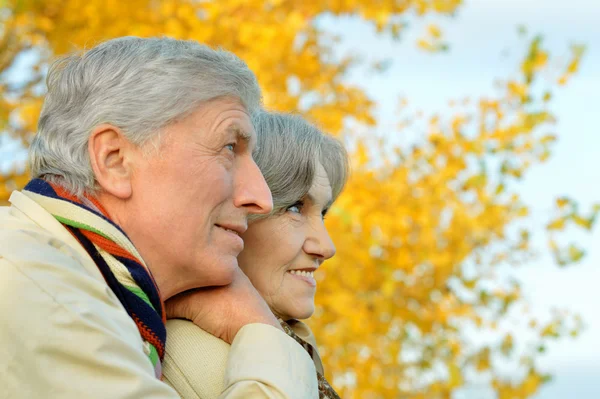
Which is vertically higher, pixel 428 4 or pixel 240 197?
pixel 428 4

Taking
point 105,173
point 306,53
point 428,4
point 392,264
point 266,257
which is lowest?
point 105,173

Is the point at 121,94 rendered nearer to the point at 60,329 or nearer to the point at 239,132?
the point at 239,132

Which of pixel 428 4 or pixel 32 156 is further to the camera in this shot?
pixel 428 4

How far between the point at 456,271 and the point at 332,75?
193 centimetres

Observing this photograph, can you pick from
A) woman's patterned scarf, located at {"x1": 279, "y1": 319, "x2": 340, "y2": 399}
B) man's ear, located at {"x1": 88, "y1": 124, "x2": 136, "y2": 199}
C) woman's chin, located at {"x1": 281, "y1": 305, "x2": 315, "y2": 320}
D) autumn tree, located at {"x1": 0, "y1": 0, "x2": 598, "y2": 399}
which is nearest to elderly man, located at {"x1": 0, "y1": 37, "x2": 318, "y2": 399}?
man's ear, located at {"x1": 88, "y1": 124, "x2": 136, "y2": 199}

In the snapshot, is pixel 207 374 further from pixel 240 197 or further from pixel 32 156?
pixel 32 156

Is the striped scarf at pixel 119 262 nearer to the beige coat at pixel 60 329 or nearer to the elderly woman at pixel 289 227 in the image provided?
the beige coat at pixel 60 329

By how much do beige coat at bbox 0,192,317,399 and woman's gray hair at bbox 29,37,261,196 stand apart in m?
0.32

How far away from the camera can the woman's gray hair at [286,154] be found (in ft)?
8.40

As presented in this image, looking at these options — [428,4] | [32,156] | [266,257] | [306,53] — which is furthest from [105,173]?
[428,4]

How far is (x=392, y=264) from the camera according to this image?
7145 mm

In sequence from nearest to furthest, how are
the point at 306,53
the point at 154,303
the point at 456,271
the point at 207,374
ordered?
the point at 154,303 < the point at 207,374 < the point at 306,53 < the point at 456,271

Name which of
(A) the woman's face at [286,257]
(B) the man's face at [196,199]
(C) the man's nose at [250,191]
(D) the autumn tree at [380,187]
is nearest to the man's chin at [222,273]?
(B) the man's face at [196,199]

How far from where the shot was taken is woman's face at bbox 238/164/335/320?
2.56 metres
